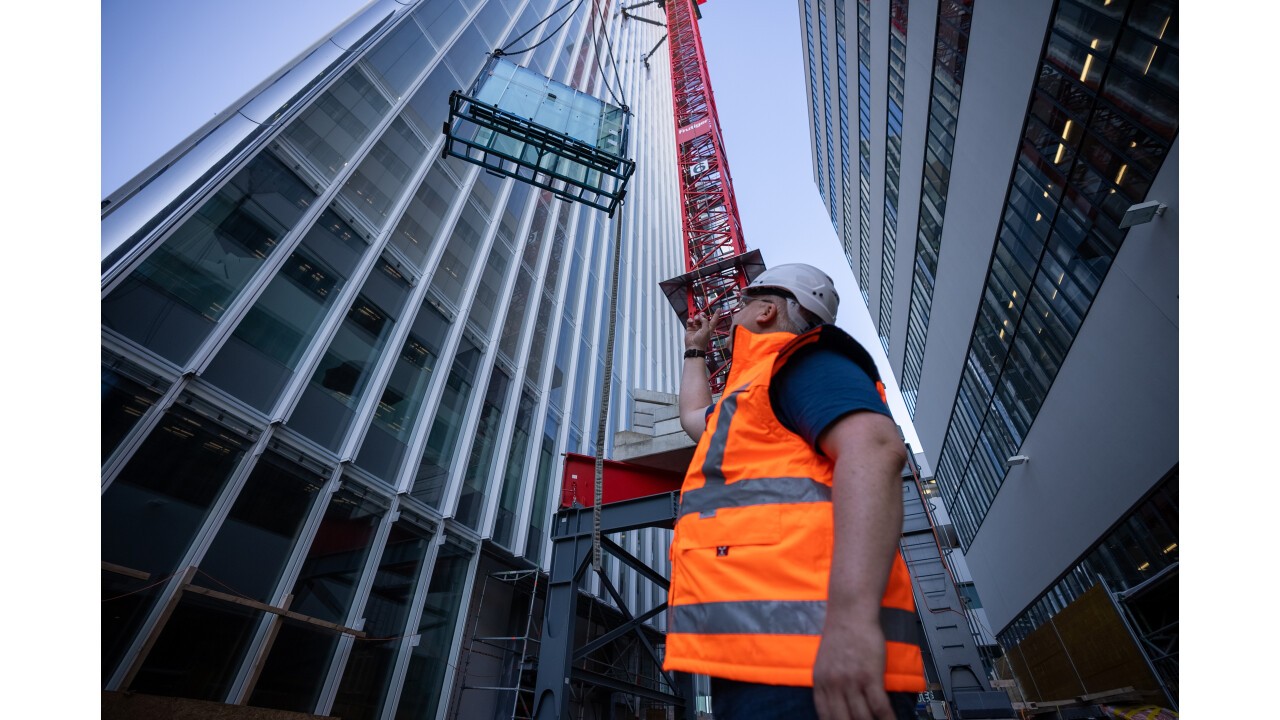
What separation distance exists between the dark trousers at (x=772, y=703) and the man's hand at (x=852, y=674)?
7 centimetres

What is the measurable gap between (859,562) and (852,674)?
0.20 m

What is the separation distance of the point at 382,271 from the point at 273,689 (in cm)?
665

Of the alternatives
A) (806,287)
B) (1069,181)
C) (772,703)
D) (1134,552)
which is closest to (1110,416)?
(1134,552)

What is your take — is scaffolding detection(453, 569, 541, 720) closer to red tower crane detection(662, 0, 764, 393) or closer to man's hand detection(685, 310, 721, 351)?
red tower crane detection(662, 0, 764, 393)

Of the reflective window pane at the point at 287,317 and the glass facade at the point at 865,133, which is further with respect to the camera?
the glass facade at the point at 865,133

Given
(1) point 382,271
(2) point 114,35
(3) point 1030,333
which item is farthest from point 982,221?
(2) point 114,35

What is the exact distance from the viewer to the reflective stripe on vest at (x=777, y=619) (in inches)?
44.1

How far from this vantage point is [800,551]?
1192 millimetres

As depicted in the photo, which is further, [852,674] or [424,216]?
[424,216]

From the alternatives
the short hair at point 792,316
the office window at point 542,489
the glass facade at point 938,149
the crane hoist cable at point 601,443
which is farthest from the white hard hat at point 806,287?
the glass facade at point 938,149

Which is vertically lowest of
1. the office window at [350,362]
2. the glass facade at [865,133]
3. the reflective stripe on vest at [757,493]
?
the reflective stripe on vest at [757,493]

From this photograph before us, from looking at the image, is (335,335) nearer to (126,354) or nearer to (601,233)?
(126,354)

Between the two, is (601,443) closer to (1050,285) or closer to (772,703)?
(772,703)

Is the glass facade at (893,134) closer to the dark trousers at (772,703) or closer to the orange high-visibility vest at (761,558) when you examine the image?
the orange high-visibility vest at (761,558)
